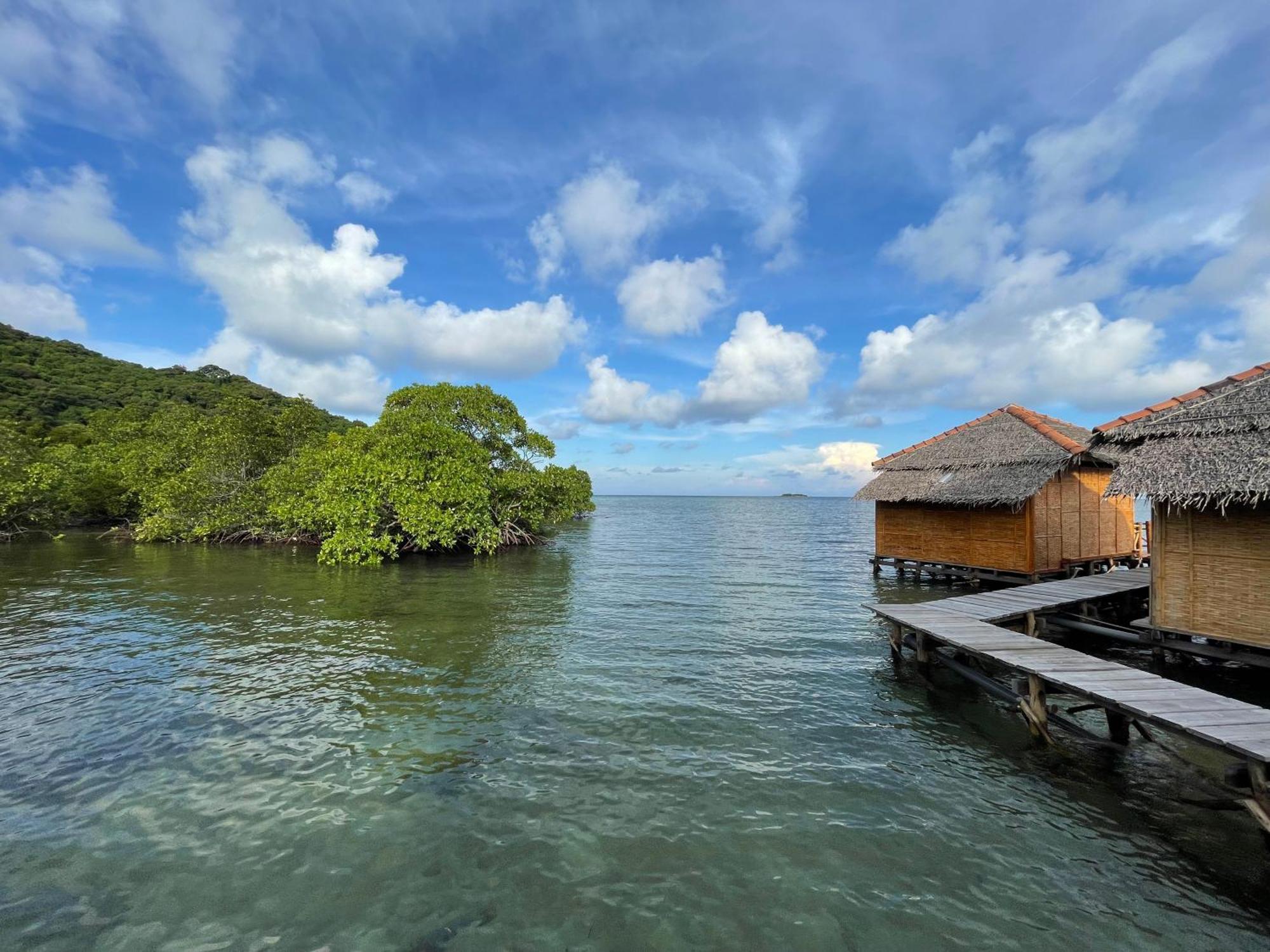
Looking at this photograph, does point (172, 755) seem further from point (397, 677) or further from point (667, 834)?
point (667, 834)

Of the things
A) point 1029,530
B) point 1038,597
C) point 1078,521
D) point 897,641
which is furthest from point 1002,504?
point 897,641

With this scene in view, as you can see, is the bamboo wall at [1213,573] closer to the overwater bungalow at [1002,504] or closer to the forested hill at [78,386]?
the overwater bungalow at [1002,504]

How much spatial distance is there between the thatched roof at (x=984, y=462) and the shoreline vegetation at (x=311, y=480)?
58.2ft

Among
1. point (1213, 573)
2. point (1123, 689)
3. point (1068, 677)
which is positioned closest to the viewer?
point (1123, 689)

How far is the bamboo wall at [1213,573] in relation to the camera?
9148mm

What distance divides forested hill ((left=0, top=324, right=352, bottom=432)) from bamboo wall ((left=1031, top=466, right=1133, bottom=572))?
166ft

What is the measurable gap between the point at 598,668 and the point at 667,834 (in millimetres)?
5227

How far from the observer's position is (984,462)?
18.6 metres

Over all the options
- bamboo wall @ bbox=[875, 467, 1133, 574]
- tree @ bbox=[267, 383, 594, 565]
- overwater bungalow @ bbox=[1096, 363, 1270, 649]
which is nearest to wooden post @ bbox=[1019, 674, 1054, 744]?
overwater bungalow @ bbox=[1096, 363, 1270, 649]

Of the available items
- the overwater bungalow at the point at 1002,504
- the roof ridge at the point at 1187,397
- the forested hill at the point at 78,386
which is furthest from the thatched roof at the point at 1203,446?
the forested hill at the point at 78,386

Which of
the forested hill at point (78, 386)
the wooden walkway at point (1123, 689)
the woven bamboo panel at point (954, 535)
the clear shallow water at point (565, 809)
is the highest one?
the forested hill at point (78, 386)

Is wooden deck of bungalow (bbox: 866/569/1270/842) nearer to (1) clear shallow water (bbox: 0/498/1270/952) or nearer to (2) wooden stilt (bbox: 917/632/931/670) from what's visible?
(2) wooden stilt (bbox: 917/632/931/670)

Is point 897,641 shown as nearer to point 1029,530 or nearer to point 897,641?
point 897,641

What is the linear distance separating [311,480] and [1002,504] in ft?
101
